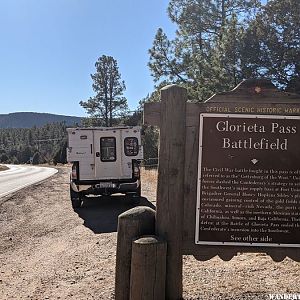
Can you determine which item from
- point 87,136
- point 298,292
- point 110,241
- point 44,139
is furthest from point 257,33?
point 44,139

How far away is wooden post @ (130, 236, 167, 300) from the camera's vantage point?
3.88 meters

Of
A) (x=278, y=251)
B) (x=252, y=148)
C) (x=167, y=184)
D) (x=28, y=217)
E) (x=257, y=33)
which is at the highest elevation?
(x=257, y=33)

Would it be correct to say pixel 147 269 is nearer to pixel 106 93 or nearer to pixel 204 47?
pixel 204 47

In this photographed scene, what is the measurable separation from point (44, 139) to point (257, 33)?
177 meters

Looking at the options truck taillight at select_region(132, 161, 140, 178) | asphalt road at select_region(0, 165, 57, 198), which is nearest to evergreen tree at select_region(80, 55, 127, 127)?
asphalt road at select_region(0, 165, 57, 198)

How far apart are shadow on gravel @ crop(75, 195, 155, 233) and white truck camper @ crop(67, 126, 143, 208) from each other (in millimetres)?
467

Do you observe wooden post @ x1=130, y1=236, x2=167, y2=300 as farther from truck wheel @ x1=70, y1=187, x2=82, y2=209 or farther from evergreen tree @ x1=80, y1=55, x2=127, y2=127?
evergreen tree @ x1=80, y1=55, x2=127, y2=127

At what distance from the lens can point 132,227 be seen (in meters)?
4.12

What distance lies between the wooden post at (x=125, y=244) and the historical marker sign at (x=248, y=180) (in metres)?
0.52

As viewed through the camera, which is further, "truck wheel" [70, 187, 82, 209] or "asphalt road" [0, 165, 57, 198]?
"asphalt road" [0, 165, 57, 198]

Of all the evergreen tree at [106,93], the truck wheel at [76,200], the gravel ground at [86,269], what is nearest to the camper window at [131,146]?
the truck wheel at [76,200]

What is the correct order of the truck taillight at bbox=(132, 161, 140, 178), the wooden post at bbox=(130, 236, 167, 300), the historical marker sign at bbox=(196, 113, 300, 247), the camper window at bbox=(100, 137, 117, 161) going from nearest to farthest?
the wooden post at bbox=(130, 236, 167, 300) < the historical marker sign at bbox=(196, 113, 300, 247) < the truck taillight at bbox=(132, 161, 140, 178) < the camper window at bbox=(100, 137, 117, 161)

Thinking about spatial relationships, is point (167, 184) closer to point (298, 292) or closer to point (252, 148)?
point (252, 148)

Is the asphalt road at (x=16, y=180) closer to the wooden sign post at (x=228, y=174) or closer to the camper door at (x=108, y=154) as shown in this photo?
the camper door at (x=108, y=154)
